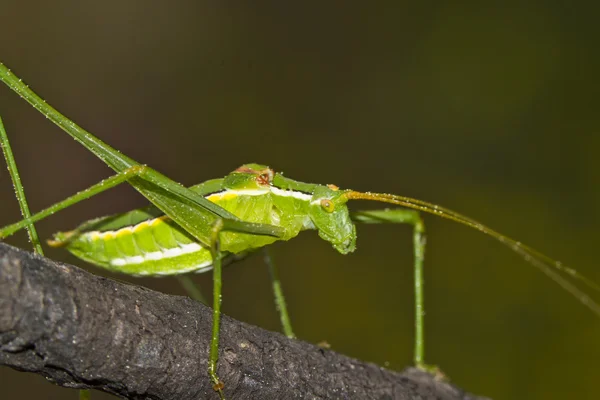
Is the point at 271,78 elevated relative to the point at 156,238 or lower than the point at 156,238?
elevated

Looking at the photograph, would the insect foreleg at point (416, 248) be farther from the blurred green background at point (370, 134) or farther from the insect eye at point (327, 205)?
the blurred green background at point (370, 134)

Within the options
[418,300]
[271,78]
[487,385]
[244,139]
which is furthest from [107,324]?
[271,78]

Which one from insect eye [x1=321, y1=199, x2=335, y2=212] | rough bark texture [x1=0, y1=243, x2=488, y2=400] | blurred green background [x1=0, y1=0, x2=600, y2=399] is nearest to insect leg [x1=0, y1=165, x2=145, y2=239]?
rough bark texture [x1=0, y1=243, x2=488, y2=400]

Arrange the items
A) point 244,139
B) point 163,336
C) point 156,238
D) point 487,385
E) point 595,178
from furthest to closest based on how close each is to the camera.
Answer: point 244,139
point 595,178
point 487,385
point 156,238
point 163,336

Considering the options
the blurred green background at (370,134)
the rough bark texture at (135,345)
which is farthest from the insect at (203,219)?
the blurred green background at (370,134)

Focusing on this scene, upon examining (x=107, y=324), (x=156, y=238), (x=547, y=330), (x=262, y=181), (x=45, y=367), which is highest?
(x=547, y=330)

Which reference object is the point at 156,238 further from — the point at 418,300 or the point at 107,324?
the point at 418,300

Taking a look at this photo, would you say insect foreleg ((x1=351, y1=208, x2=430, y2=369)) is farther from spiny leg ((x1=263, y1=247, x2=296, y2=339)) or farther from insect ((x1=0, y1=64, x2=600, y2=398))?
spiny leg ((x1=263, y1=247, x2=296, y2=339))

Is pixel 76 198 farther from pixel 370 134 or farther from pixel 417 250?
pixel 370 134
